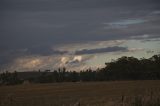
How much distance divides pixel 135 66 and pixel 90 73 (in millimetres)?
22423

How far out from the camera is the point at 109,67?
13312cm

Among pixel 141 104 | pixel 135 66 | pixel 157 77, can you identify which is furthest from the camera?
pixel 135 66

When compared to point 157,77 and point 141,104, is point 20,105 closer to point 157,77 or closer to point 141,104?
point 141,104

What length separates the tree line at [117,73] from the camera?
405 ft

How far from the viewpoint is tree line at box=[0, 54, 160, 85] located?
12354cm

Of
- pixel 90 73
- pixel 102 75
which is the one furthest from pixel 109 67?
pixel 90 73

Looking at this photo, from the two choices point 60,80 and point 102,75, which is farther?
point 60,80

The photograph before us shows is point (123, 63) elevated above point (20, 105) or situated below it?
above

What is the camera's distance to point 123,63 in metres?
133

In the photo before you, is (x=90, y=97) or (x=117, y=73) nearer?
(x=90, y=97)

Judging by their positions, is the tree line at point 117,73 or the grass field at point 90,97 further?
the tree line at point 117,73

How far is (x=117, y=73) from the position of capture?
12875 cm

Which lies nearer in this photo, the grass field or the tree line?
the grass field

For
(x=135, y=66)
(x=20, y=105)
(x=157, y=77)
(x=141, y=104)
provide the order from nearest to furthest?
(x=141, y=104)
(x=20, y=105)
(x=157, y=77)
(x=135, y=66)
